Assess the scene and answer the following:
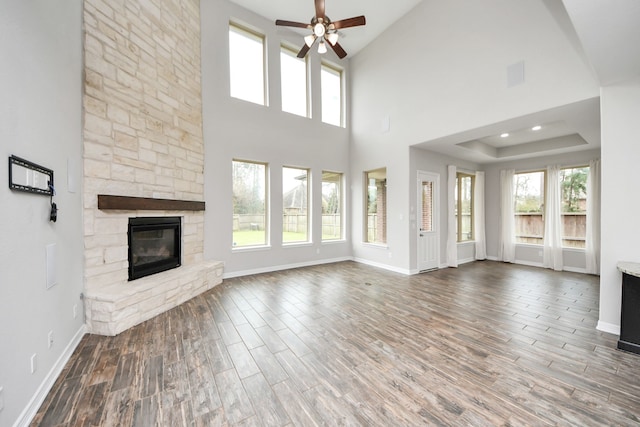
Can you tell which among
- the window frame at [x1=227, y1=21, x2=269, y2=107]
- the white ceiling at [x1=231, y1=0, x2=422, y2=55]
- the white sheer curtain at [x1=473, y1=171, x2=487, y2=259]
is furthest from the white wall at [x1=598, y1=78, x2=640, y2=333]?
the window frame at [x1=227, y1=21, x2=269, y2=107]

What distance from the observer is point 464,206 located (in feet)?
22.5

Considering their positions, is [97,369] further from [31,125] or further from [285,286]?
[285,286]

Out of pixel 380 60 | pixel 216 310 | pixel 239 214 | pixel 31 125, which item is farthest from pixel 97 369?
pixel 380 60

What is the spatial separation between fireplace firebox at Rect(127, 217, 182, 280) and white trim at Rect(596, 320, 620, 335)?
5717 millimetres

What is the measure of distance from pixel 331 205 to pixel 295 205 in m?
1.08

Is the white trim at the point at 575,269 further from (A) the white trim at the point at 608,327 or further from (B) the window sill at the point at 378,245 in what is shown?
(B) the window sill at the point at 378,245

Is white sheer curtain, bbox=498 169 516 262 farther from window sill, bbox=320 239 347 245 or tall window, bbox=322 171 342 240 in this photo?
tall window, bbox=322 171 342 240

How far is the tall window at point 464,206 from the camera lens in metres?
6.65

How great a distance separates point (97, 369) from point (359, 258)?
5341 mm

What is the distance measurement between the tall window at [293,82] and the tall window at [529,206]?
597 cm

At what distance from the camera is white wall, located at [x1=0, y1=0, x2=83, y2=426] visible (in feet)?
4.78

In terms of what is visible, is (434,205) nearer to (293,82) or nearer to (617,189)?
(617,189)

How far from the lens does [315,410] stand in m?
1.67

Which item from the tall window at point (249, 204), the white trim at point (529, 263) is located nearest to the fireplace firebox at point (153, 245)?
the tall window at point (249, 204)
